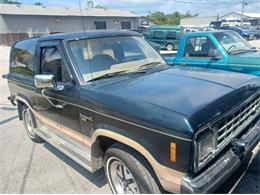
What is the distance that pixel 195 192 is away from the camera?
6.80ft

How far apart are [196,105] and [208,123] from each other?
196 mm

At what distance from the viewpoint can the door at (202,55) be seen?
19.2 ft

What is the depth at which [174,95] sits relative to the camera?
8.38ft

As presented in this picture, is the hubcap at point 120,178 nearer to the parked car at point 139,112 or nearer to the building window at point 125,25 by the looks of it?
the parked car at point 139,112

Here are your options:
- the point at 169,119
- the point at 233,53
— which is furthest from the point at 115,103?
the point at 233,53

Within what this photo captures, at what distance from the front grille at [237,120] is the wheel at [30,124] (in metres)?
3.42

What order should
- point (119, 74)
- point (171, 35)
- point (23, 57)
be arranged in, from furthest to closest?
point (171, 35), point (23, 57), point (119, 74)

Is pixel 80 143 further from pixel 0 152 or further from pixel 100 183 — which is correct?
pixel 0 152

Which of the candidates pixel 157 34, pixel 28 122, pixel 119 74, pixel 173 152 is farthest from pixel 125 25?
pixel 173 152

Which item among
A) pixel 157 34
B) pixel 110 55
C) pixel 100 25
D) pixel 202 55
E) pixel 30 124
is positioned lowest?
pixel 30 124

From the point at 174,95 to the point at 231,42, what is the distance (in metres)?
4.36

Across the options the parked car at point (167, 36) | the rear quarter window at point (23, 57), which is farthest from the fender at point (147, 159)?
the parked car at point (167, 36)

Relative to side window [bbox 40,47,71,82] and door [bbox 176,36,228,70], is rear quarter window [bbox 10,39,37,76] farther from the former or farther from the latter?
door [bbox 176,36,228,70]

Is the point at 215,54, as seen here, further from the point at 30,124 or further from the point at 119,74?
the point at 30,124
